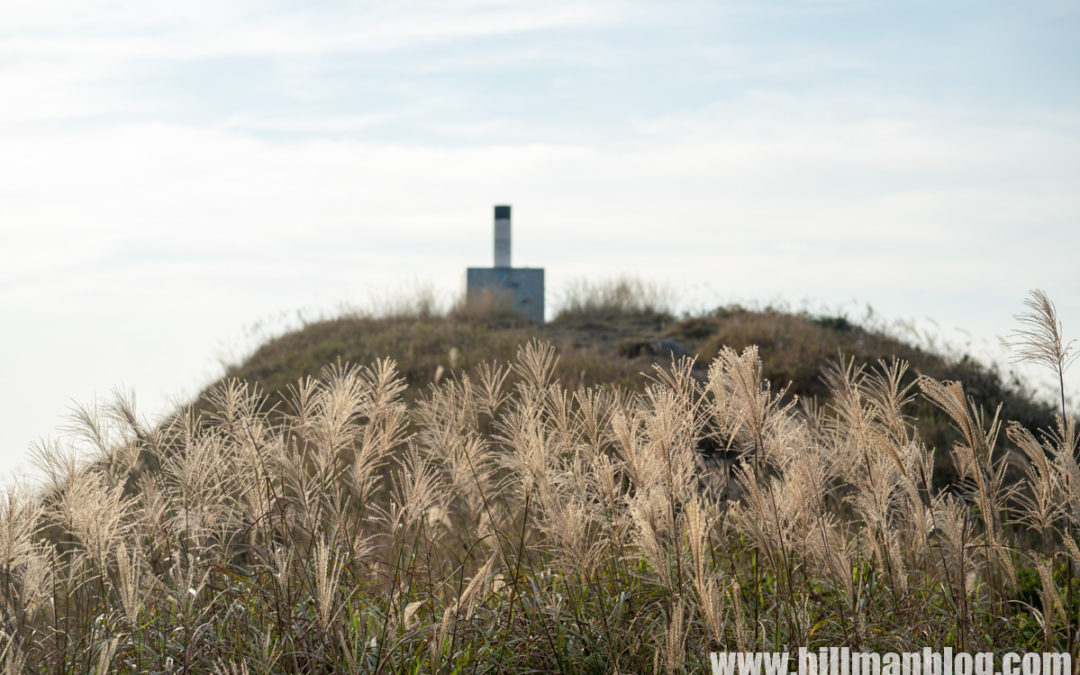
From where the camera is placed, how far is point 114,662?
358 centimetres

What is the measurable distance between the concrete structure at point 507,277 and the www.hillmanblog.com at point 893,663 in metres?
17.4

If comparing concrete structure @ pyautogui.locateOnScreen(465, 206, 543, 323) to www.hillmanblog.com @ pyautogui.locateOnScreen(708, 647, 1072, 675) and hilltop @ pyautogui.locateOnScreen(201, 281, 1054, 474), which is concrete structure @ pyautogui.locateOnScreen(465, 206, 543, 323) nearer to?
hilltop @ pyautogui.locateOnScreen(201, 281, 1054, 474)

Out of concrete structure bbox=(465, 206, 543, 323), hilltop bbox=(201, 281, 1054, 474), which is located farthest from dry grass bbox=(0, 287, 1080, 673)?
concrete structure bbox=(465, 206, 543, 323)

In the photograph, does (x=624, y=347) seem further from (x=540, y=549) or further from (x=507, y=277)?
(x=540, y=549)

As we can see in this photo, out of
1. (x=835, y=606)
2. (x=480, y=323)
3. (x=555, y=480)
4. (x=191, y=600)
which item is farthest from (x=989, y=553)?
(x=480, y=323)

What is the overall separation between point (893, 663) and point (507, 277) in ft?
60.2

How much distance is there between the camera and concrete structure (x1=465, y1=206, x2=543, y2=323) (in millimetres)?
21078

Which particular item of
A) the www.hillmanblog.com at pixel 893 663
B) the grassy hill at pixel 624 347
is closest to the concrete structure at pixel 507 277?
the grassy hill at pixel 624 347

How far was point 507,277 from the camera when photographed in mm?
21438

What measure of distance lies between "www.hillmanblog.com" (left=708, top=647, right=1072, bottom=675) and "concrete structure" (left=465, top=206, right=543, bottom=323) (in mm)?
17376

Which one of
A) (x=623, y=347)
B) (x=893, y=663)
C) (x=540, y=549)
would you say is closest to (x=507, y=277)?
(x=623, y=347)

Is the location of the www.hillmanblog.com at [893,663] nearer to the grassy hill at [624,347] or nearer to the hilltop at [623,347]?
the hilltop at [623,347]

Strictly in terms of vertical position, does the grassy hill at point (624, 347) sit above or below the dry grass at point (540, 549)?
above

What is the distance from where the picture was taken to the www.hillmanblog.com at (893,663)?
10.6 feet
